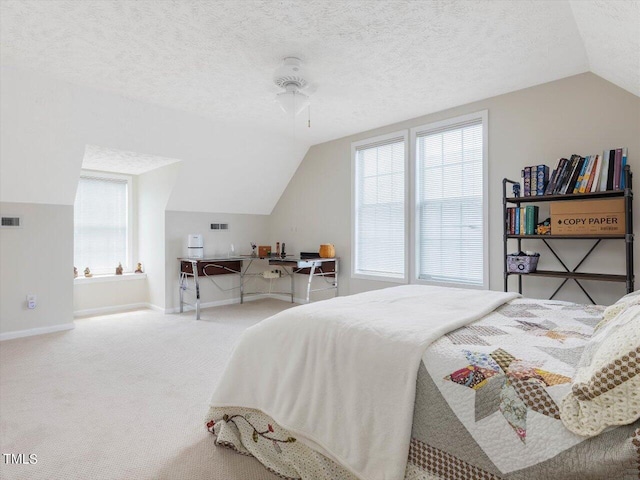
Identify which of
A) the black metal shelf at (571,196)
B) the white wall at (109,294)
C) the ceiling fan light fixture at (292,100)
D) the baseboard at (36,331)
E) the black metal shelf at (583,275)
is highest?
the ceiling fan light fixture at (292,100)

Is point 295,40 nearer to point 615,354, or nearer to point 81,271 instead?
point 615,354

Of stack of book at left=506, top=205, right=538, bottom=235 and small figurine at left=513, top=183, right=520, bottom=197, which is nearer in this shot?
stack of book at left=506, top=205, right=538, bottom=235

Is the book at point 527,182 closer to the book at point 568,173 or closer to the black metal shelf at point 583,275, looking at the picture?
the book at point 568,173

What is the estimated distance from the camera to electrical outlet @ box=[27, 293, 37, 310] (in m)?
3.79

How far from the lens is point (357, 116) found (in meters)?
4.12

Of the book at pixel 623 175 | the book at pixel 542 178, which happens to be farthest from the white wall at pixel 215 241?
the book at pixel 623 175

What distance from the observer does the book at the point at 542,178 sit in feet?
9.77

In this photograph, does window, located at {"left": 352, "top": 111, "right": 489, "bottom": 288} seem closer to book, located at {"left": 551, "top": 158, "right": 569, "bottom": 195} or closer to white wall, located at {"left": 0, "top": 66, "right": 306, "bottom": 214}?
book, located at {"left": 551, "top": 158, "right": 569, "bottom": 195}

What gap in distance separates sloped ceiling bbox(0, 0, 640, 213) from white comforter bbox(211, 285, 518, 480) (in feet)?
5.71

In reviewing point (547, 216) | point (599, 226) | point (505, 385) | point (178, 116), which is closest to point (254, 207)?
point (178, 116)

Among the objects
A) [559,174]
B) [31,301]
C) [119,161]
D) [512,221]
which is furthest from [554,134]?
[31,301]

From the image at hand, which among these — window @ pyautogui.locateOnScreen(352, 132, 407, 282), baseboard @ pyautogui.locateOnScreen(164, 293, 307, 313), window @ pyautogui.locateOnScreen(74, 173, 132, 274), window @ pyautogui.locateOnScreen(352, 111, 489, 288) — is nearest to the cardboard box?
window @ pyautogui.locateOnScreen(352, 111, 489, 288)

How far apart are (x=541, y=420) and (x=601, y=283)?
264cm

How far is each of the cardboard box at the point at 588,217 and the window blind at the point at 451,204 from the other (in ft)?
2.80
